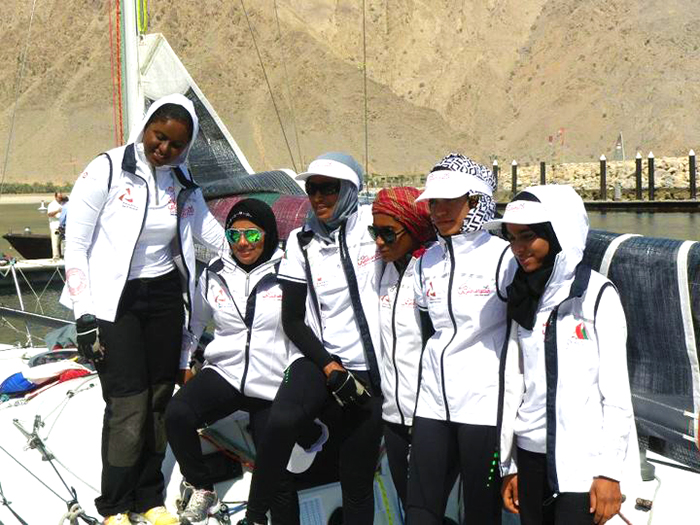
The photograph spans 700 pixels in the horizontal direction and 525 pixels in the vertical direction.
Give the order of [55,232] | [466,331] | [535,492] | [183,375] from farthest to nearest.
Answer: [55,232] → [183,375] → [466,331] → [535,492]

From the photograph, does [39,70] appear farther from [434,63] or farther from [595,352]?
[595,352]

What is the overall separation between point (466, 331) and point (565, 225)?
467 mm

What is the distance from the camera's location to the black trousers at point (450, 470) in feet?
8.13

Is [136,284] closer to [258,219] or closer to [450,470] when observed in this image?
[258,219]

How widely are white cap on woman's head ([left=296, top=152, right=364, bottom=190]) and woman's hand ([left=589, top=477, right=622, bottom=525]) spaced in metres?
1.29

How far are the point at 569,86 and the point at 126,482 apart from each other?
7048cm

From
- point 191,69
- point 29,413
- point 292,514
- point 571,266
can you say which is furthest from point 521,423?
point 191,69

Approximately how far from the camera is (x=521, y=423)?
7.81 ft

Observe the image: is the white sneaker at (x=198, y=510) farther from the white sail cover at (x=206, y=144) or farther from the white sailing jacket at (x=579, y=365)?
the white sail cover at (x=206, y=144)

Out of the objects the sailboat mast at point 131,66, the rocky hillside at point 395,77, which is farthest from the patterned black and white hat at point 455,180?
the rocky hillside at point 395,77

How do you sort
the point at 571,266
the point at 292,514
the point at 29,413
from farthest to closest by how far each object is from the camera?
the point at 29,413
the point at 292,514
the point at 571,266

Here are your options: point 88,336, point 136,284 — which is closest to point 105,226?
point 136,284

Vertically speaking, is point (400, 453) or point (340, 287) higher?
point (340, 287)

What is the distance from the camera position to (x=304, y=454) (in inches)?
115
